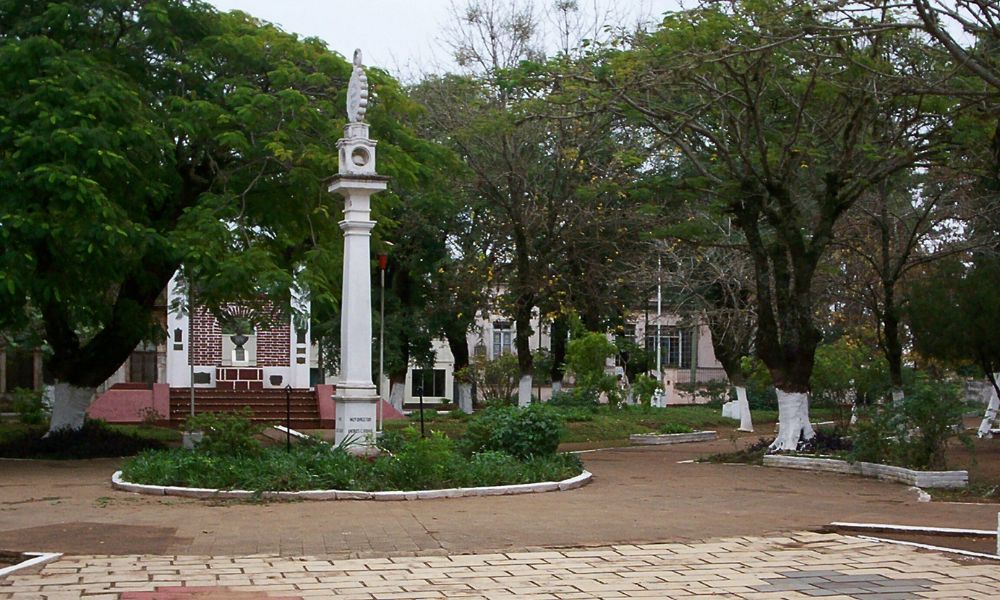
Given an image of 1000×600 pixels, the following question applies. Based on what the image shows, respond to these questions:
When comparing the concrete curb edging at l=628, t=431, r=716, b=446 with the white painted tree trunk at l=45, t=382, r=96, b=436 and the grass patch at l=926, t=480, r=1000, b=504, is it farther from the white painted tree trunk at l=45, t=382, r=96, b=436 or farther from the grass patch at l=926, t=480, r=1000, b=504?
the white painted tree trunk at l=45, t=382, r=96, b=436

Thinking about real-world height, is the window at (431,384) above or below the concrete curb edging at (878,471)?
above

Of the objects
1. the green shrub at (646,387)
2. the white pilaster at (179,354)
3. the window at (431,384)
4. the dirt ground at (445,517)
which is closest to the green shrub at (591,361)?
the green shrub at (646,387)

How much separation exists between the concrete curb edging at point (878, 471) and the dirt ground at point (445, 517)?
277mm

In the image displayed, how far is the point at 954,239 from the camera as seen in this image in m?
28.7

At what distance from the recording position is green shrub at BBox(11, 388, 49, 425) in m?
27.9

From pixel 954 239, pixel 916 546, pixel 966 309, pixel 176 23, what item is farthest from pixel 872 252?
pixel 916 546

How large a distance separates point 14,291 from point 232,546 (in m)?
7.65

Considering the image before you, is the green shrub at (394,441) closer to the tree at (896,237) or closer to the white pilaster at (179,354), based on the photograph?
the tree at (896,237)

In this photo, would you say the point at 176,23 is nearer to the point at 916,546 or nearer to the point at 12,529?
the point at 12,529

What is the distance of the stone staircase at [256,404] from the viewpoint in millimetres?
31359

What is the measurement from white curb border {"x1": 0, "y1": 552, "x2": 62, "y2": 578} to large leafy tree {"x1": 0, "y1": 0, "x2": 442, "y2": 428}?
7565 mm

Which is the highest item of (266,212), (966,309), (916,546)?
(266,212)

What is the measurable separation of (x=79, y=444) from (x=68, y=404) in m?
0.97

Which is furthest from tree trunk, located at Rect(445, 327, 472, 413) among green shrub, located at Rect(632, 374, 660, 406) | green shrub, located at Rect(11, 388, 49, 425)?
green shrub, located at Rect(11, 388, 49, 425)
